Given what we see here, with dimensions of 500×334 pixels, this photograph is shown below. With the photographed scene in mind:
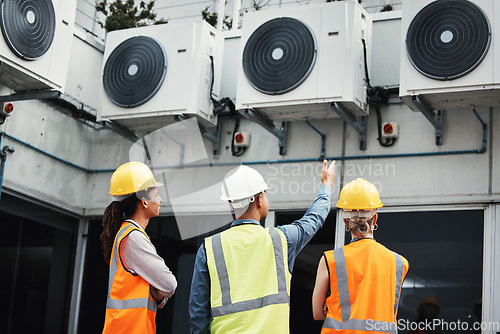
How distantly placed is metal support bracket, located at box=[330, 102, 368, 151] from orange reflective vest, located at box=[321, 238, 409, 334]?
237cm

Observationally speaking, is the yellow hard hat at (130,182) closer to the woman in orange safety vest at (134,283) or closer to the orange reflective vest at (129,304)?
the woman in orange safety vest at (134,283)

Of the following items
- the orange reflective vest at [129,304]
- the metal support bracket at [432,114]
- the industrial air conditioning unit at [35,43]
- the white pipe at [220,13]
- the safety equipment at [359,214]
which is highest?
the white pipe at [220,13]

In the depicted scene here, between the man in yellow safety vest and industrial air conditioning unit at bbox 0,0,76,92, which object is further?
industrial air conditioning unit at bbox 0,0,76,92

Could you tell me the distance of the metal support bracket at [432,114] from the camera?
5574mm

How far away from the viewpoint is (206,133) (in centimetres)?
673

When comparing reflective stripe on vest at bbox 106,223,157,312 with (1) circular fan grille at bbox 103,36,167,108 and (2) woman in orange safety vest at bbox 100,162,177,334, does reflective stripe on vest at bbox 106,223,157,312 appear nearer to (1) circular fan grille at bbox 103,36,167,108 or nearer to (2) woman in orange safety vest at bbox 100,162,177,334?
(2) woman in orange safety vest at bbox 100,162,177,334

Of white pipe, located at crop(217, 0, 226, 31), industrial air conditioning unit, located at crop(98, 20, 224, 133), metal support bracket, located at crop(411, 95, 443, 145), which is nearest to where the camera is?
metal support bracket, located at crop(411, 95, 443, 145)

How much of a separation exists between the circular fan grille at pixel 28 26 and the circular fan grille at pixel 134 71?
78 centimetres

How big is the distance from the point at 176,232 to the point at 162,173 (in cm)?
56

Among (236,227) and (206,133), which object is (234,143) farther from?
(236,227)

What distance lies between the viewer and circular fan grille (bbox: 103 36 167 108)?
649 centimetres

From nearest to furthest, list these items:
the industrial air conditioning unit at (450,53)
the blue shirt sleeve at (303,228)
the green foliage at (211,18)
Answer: the blue shirt sleeve at (303,228), the industrial air conditioning unit at (450,53), the green foliage at (211,18)

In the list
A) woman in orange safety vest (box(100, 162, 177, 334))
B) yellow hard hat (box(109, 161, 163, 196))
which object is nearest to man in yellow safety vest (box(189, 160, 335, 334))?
woman in orange safety vest (box(100, 162, 177, 334))

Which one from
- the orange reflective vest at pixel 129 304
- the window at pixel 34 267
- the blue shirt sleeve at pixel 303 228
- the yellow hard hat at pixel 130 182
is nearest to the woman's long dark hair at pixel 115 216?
the yellow hard hat at pixel 130 182
